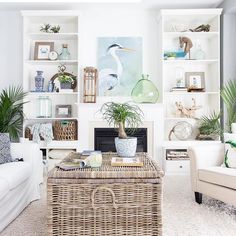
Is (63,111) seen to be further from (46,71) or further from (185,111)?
(185,111)

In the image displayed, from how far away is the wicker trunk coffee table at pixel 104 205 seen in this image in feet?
7.57

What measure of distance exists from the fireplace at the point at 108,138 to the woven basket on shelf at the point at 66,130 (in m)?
0.34

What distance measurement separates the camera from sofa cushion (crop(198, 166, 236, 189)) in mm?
3033

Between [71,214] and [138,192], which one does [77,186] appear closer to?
[71,214]

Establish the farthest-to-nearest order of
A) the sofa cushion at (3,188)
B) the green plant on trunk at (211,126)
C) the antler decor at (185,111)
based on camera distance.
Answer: the antler decor at (185,111), the green plant on trunk at (211,126), the sofa cushion at (3,188)

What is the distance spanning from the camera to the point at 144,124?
5316 mm

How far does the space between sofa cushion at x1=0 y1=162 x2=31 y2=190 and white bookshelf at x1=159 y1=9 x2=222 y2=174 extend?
8.19 ft

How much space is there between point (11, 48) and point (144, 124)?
8.12 feet

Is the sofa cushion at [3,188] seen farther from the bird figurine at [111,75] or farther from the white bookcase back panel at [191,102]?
the white bookcase back panel at [191,102]

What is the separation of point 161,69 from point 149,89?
1.18ft

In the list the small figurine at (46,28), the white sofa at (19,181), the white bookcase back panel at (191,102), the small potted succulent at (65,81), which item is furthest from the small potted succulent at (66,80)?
the white sofa at (19,181)

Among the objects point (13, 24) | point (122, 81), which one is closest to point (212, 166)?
point (122, 81)

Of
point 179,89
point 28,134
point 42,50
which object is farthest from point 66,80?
point 179,89

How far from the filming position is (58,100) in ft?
18.6
